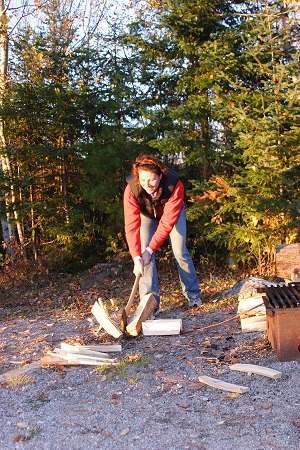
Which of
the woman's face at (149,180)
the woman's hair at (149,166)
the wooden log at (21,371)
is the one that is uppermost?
the woman's hair at (149,166)

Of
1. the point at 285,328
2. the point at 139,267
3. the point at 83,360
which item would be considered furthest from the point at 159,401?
the point at 139,267

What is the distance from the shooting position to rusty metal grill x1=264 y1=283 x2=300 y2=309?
134 inches

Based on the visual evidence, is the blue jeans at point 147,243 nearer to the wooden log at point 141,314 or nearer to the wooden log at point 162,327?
the wooden log at point 141,314

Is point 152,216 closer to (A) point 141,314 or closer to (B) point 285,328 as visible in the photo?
(A) point 141,314

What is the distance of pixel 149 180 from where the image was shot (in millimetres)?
4352

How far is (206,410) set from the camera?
2701 millimetres

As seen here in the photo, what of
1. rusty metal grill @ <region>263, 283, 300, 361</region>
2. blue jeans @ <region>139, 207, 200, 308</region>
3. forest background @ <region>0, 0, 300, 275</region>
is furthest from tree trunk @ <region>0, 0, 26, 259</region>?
rusty metal grill @ <region>263, 283, 300, 361</region>

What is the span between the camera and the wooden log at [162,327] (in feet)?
13.7

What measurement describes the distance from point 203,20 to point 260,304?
4.89 metres

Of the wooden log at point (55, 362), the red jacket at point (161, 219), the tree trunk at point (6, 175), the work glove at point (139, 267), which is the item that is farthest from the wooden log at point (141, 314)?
the tree trunk at point (6, 175)

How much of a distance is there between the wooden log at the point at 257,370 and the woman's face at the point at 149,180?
182cm

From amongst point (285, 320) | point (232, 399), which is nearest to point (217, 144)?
point (285, 320)

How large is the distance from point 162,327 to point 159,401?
1350 millimetres

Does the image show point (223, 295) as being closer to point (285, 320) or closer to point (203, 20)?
point (285, 320)
